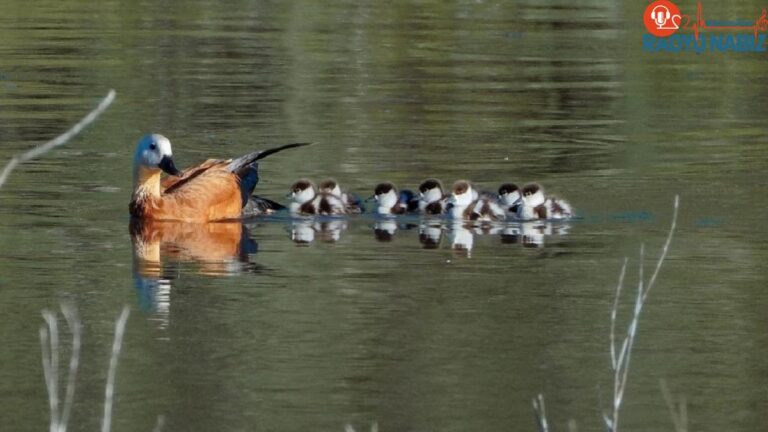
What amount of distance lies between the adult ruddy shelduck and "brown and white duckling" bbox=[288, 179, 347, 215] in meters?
0.38

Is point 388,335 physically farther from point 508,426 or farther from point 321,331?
point 508,426

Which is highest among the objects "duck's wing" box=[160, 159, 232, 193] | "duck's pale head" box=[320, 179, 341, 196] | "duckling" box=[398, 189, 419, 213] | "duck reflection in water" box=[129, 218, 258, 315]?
"duck's wing" box=[160, 159, 232, 193]

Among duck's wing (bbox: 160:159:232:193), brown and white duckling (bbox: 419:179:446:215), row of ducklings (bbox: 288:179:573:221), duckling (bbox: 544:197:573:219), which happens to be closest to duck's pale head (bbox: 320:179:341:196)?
row of ducklings (bbox: 288:179:573:221)

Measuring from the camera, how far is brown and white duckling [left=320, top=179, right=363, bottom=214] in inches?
497

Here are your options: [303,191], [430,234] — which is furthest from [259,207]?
[430,234]

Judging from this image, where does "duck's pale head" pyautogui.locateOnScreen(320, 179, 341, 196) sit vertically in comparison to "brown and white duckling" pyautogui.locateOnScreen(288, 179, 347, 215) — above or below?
above

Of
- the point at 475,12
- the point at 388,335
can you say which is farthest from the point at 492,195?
the point at 475,12

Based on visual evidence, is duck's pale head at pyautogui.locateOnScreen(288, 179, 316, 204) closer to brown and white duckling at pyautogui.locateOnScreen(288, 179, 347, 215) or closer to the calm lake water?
brown and white duckling at pyautogui.locateOnScreen(288, 179, 347, 215)

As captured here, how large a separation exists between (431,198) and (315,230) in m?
0.89

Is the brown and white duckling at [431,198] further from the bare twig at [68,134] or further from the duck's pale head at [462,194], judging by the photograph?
the bare twig at [68,134]

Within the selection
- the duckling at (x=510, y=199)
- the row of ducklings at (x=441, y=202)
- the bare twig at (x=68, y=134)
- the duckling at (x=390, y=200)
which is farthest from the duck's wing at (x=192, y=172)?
the bare twig at (x=68, y=134)

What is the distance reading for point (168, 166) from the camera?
41.3 feet

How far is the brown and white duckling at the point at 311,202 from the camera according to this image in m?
12.5

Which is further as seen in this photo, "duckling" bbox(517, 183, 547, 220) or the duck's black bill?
the duck's black bill
